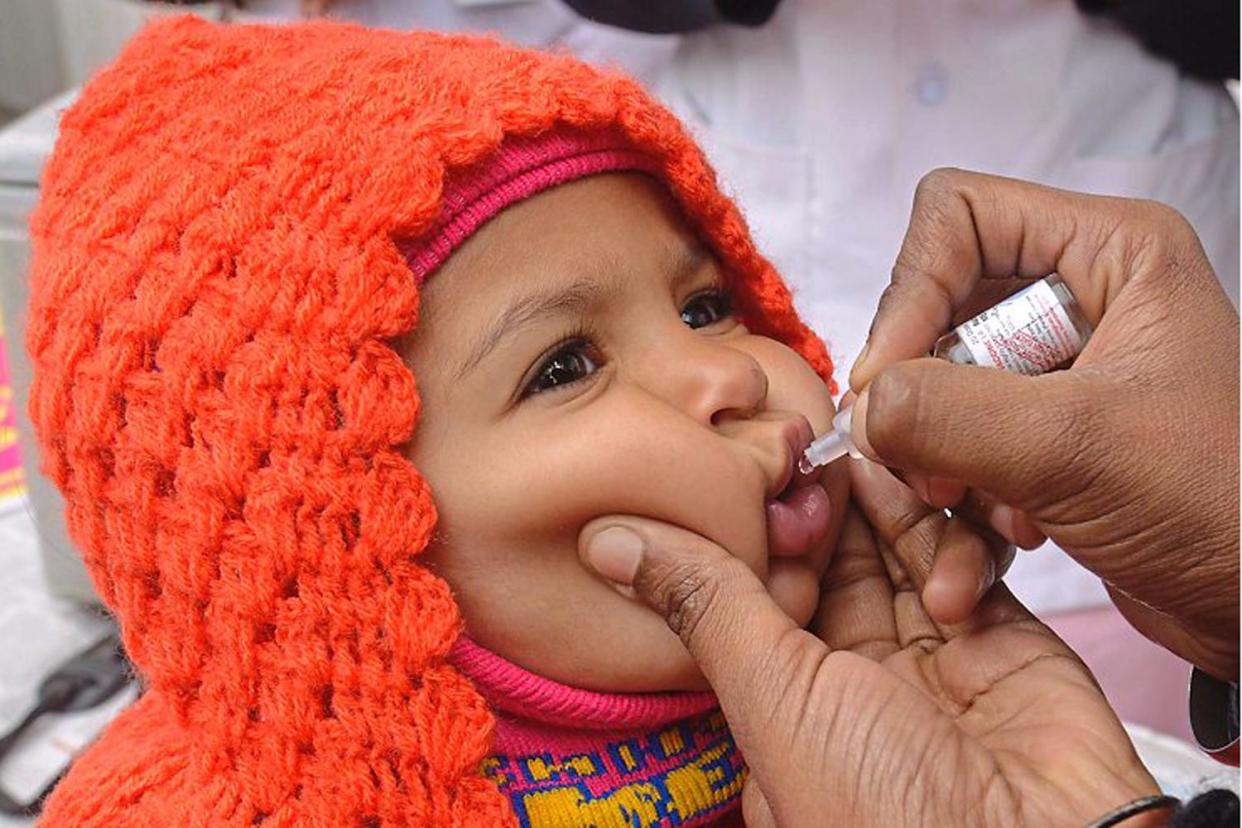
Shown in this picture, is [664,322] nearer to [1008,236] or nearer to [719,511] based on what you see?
[719,511]

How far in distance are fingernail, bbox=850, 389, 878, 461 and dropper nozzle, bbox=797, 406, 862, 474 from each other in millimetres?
27

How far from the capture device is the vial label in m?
0.98

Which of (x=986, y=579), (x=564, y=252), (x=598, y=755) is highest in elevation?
(x=564, y=252)

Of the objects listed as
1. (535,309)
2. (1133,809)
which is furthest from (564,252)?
(1133,809)

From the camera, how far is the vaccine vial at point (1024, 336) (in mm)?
983

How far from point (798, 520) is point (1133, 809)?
1.02 ft

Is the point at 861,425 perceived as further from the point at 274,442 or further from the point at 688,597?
the point at 274,442

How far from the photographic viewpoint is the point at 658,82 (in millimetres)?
1879

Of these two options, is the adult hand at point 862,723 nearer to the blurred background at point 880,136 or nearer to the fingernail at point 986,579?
the fingernail at point 986,579

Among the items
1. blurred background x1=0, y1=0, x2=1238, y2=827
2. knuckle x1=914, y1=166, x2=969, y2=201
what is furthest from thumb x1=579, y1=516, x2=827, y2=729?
blurred background x1=0, y1=0, x2=1238, y2=827

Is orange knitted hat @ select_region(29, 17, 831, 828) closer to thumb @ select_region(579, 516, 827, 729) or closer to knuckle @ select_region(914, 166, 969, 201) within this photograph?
thumb @ select_region(579, 516, 827, 729)

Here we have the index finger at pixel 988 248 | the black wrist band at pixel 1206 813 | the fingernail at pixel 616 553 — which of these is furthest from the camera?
the index finger at pixel 988 248

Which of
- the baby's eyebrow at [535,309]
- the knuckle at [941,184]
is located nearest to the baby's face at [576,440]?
the baby's eyebrow at [535,309]

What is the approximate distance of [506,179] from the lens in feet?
3.26
